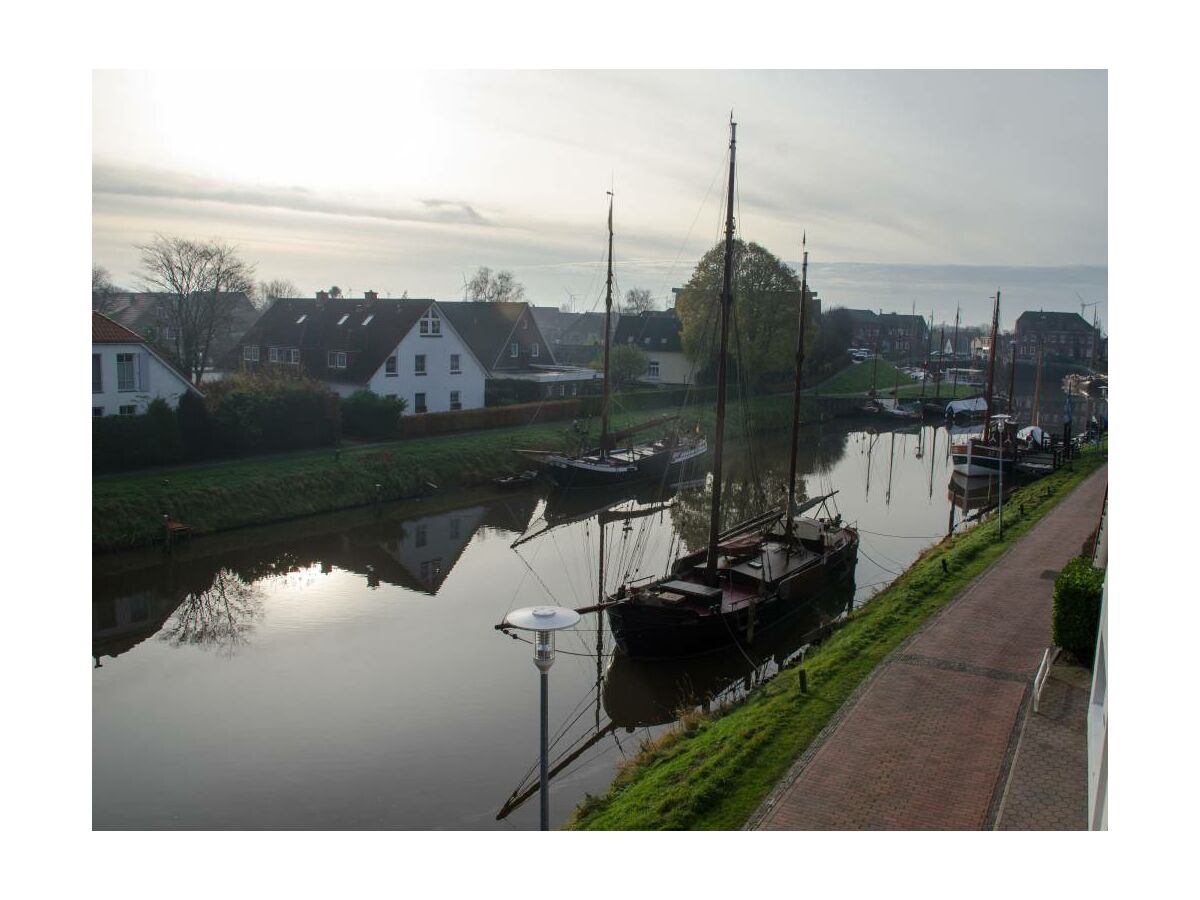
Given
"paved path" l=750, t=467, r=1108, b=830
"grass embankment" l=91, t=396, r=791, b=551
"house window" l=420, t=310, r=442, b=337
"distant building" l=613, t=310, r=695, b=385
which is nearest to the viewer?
"paved path" l=750, t=467, r=1108, b=830

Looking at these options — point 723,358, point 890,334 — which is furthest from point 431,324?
point 890,334

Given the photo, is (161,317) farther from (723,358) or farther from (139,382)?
(723,358)

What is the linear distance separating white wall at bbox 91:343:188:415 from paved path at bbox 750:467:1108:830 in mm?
19385

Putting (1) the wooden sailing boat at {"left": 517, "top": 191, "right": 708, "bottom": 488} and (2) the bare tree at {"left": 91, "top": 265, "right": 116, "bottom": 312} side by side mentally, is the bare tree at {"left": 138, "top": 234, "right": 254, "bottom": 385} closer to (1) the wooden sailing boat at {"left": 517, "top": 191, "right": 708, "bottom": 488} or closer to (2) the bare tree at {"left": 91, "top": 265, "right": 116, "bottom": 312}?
(2) the bare tree at {"left": 91, "top": 265, "right": 116, "bottom": 312}

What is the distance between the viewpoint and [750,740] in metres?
9.30

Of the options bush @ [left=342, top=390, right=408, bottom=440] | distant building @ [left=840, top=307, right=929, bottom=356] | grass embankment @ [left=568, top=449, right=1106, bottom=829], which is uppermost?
distant building @ [left=840, top=307, right=929, bottom=356]

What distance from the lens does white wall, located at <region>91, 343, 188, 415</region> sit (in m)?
23.2

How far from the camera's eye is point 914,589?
14.6 metres

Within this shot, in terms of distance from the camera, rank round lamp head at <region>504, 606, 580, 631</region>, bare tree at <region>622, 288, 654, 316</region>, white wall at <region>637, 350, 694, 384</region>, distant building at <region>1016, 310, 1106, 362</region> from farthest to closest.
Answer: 1. bare tree at <region>622, 288, 654, 316</region>
2. white wall at <region>637, 350, 694, 384</region>
3. distant building at <region>1016, 310, 1106, 362</region>
4. round lamp head at <region>504, 606, 580, 631</region>

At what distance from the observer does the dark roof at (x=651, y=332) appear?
50.9 metres

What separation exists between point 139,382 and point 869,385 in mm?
44431

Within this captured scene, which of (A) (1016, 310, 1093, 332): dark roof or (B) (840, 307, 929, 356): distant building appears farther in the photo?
(B) (840, 307, 929, 356): distant building

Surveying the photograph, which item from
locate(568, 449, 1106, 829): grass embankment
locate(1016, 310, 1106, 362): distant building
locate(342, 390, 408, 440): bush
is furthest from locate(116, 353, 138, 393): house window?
locate(1016, 310, 1106, 362): distant building

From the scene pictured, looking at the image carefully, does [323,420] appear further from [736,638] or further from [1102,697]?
[1102,697]
